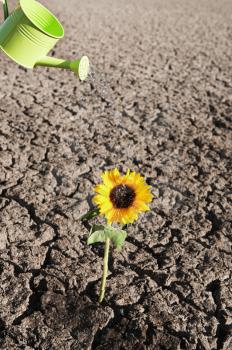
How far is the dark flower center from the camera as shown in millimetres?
1450

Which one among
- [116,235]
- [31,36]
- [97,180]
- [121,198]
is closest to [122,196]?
[121,198]

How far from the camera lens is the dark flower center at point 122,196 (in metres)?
1.45

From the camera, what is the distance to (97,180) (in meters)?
2.39

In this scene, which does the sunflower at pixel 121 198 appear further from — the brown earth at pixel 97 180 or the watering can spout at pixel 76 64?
the brown earth at pixel 97 180

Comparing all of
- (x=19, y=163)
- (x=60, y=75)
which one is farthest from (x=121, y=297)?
(x=60, y=75)

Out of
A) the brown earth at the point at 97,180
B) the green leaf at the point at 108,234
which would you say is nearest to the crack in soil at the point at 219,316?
the brown earth at the point at 97,180

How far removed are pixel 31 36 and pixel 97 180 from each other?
1215mm

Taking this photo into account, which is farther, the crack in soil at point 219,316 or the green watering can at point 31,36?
the crack in soil at point 219,316

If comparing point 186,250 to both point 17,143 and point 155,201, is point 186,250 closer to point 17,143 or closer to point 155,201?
point 155,201

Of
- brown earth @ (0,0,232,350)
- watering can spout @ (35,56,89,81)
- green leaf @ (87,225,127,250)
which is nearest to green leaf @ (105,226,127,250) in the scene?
green leaf @ (87,225,127,250)

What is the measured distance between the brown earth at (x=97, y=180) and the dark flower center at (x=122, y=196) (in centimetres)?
50

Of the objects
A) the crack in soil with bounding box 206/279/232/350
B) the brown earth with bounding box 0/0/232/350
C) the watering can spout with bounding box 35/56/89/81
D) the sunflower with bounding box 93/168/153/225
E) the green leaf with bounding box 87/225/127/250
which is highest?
the watering can spout with bounding box 35/56/89/81

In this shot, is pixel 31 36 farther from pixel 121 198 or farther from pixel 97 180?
pixel 97 180

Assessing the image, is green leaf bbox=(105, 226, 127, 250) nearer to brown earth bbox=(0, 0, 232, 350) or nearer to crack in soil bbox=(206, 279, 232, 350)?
brown earth bbox=(0, 0, 232, 350)
